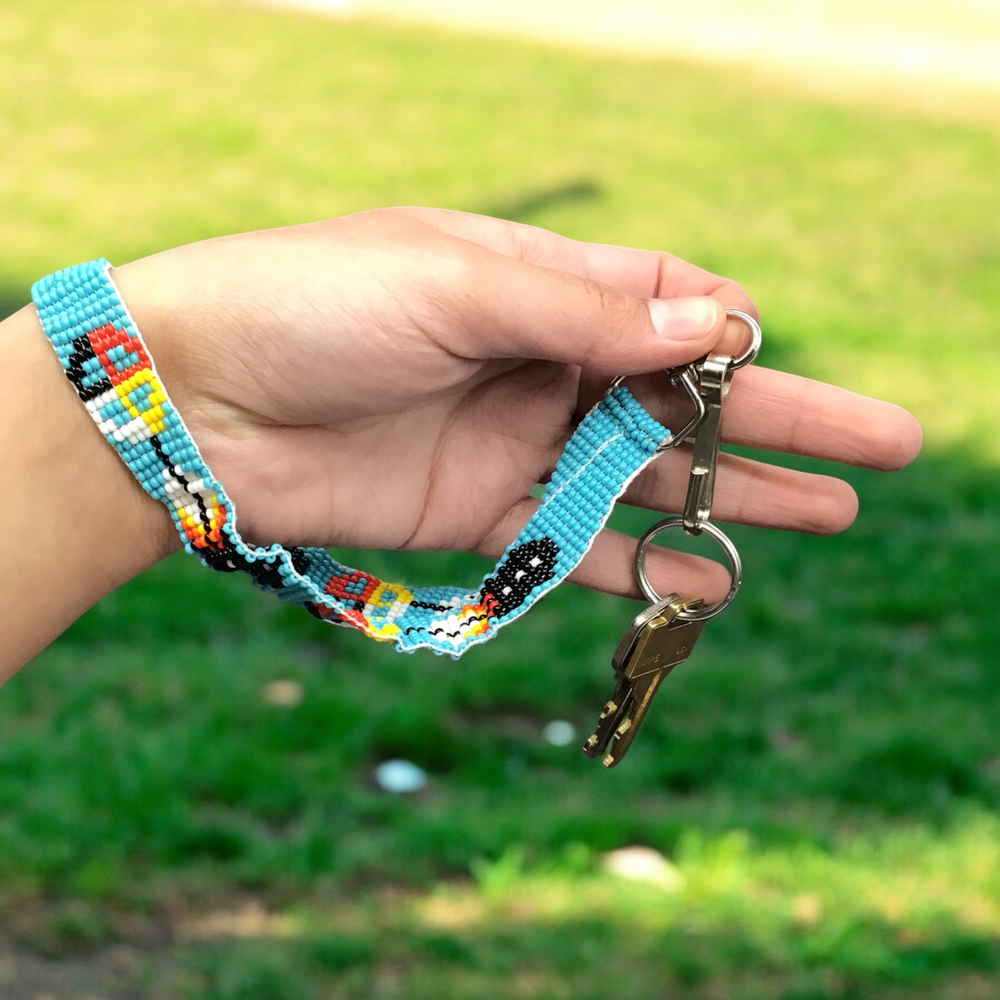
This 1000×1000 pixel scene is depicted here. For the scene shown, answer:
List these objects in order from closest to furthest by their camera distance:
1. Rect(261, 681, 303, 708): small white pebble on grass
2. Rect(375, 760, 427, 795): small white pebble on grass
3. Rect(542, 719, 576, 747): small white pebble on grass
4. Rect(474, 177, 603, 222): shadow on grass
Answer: Rect(375, 760, 427, 795): small white pebble on grass
Rect(542, 719, 576, 747): small white pebble on grass
Rect(261, 681, 303, 708): small white pebble on grass
Rect(474, 177, 603, 222): shadow on grass

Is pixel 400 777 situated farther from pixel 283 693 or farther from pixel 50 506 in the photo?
pixel 50 506

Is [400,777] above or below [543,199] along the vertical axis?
below

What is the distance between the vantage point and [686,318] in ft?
6.14

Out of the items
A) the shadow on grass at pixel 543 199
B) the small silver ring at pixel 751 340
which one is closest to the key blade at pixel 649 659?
the small silver ring at pixel 751 340

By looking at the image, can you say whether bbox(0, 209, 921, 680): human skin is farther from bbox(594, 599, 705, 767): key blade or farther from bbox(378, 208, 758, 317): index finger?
bbox(594, 599, 705, 767): key blade

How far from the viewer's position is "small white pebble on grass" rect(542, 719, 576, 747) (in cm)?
324

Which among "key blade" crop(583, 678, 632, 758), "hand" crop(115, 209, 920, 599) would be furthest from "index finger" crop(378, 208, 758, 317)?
"key blade" crop(583, 678, 632, 758)

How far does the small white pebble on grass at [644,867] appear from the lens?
9.20ft

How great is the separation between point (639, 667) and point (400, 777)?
4.37ft

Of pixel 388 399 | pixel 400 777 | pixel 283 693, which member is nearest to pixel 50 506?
pixel 388 399

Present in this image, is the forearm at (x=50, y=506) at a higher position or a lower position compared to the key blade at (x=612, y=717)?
higher

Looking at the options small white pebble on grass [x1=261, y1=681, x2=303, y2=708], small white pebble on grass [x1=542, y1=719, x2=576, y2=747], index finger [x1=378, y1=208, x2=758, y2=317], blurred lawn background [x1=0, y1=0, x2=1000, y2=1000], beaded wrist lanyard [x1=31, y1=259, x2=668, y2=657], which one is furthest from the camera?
small white pebble on grass [x1=261, y1=681, x2=303, y2=708]

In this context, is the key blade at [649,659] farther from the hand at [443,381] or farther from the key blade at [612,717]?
the hand at [443,381]

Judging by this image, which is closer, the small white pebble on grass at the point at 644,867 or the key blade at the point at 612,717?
the key blade at the point at 612,717
